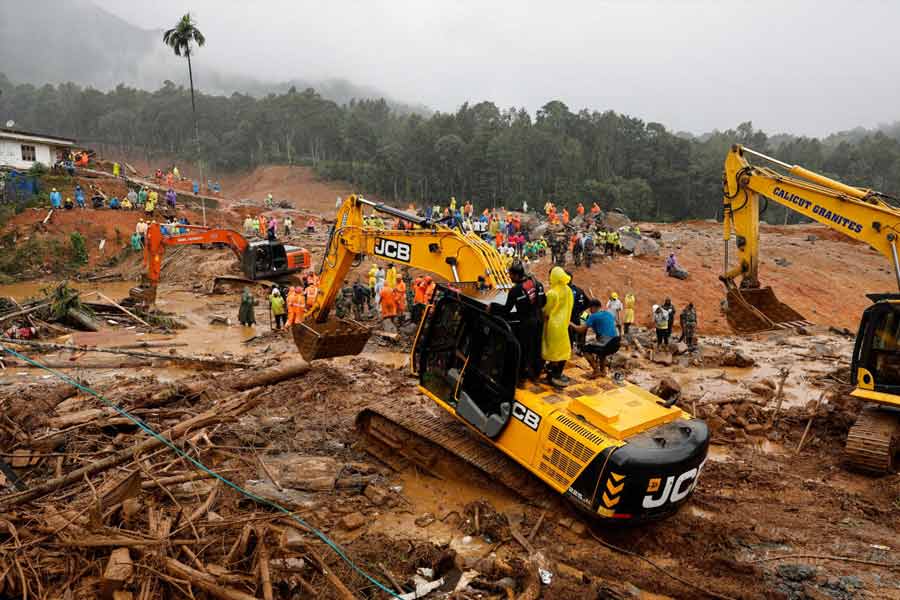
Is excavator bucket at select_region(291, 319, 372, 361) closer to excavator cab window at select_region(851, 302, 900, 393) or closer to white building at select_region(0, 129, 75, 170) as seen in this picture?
excavator cab window at select_region(851, 302, 900, 393)

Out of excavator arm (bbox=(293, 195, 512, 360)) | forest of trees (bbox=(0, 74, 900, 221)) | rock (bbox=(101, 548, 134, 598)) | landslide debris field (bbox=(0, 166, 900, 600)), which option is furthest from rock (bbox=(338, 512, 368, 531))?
forest of trees (bbox=(0, 74, 900, 221))

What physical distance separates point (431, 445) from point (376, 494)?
36.3 inches

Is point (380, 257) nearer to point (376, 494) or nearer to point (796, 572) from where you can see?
point (376, 494)

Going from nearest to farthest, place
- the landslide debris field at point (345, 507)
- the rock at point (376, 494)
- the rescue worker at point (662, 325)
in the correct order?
the landslide debris field at point (345, 507) → the rock at point (376, 494) → the rescue worker at point (662, 325)

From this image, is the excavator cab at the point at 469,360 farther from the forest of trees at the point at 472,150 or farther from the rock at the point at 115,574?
the forest of trees at the point at 472,150

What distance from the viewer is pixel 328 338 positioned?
29.6ft

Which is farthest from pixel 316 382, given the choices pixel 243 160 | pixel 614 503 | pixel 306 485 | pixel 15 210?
pixel 243 160

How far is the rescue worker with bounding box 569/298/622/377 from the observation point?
674cm

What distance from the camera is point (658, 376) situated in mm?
12711

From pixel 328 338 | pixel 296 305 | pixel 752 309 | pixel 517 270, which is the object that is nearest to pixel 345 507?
pixel 517 270

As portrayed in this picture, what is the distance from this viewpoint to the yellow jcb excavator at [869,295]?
25.2 feet

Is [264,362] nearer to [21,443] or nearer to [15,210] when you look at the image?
[21,443]

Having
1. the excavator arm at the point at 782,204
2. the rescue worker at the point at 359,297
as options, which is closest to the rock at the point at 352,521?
the excavator arm at the point at 782,204

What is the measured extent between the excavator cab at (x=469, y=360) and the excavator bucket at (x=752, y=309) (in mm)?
6554
